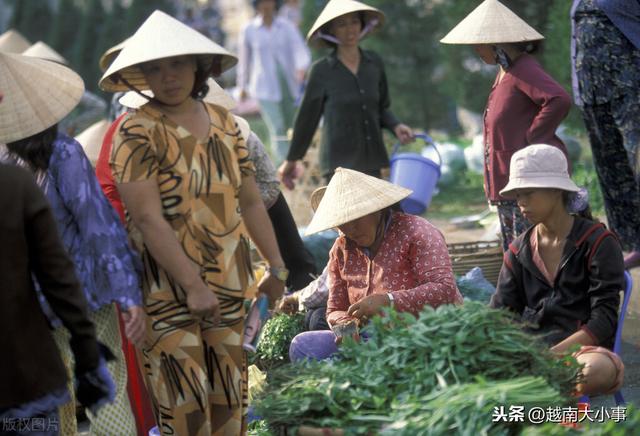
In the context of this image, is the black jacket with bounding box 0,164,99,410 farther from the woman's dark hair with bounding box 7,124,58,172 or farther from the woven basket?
the woven basket

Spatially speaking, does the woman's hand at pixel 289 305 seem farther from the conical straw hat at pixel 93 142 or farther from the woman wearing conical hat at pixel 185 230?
the woman wearing conical hat at pixel 185 230

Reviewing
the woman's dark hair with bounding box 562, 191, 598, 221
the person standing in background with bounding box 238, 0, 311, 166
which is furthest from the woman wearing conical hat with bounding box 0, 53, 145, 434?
the person standing in background with bounding box 238, 0, 311, 166

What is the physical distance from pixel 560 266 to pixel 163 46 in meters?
1.77

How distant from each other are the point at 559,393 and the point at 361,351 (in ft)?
2.19

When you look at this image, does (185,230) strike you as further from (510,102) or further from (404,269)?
(510,102)

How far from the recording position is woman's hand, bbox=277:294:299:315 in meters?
5.96

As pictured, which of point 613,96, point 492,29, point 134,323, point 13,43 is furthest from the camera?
point 13,43

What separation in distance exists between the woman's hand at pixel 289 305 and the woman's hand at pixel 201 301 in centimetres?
199

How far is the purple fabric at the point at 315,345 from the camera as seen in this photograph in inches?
201

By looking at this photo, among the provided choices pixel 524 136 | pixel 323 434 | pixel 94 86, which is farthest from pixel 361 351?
pixel 94 86

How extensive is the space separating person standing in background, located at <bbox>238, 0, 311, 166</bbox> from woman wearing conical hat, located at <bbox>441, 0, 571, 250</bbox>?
5816mm

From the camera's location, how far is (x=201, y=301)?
3932 millimetres

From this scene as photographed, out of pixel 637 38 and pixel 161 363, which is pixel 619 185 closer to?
pixel 637 38

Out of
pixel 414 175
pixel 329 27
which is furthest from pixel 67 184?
pixel 414 175
